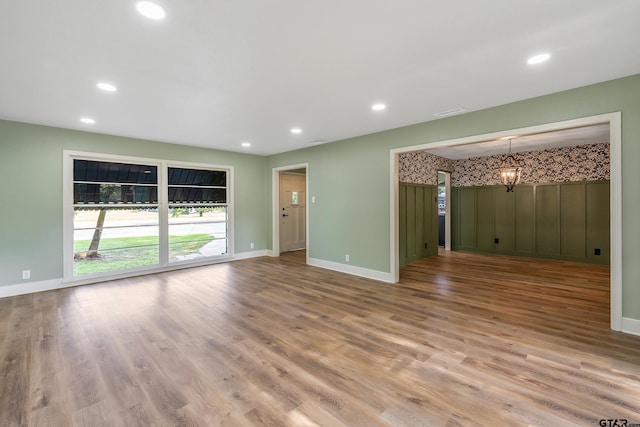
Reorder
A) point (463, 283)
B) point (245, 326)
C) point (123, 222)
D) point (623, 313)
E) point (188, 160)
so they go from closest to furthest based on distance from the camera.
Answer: point (623, 313) → point (245, 326) → point (463, 283) → point (123, 222) → point (188, 160)

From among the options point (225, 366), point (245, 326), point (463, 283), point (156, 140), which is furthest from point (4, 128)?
point (463, 283)

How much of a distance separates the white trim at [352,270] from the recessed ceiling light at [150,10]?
4363 mm

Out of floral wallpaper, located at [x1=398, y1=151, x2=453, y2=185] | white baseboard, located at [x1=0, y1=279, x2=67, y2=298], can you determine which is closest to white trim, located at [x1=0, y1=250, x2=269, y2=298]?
white baseboard, located at [x1=0, y1=279, x2=67, y2=298]

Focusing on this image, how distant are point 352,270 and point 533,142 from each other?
15.3 feet

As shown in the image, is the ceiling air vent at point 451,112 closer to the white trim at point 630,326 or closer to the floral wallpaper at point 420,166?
the floral wallpaper at point 420,166

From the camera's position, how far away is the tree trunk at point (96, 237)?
4988 mm

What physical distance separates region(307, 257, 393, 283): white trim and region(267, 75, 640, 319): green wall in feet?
0.28

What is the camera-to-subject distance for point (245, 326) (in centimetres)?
308

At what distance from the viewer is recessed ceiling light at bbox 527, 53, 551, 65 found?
244cm

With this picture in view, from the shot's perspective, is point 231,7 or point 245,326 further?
point 245,326

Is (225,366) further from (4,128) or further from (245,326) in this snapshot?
(4,128)

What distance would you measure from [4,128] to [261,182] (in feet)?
14.4

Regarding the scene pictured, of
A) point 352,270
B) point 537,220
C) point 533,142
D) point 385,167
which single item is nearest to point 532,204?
point 537,220

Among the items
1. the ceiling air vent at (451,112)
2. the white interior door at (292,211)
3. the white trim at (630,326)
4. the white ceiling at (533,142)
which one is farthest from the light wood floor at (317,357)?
the white interior door at (292,211)
